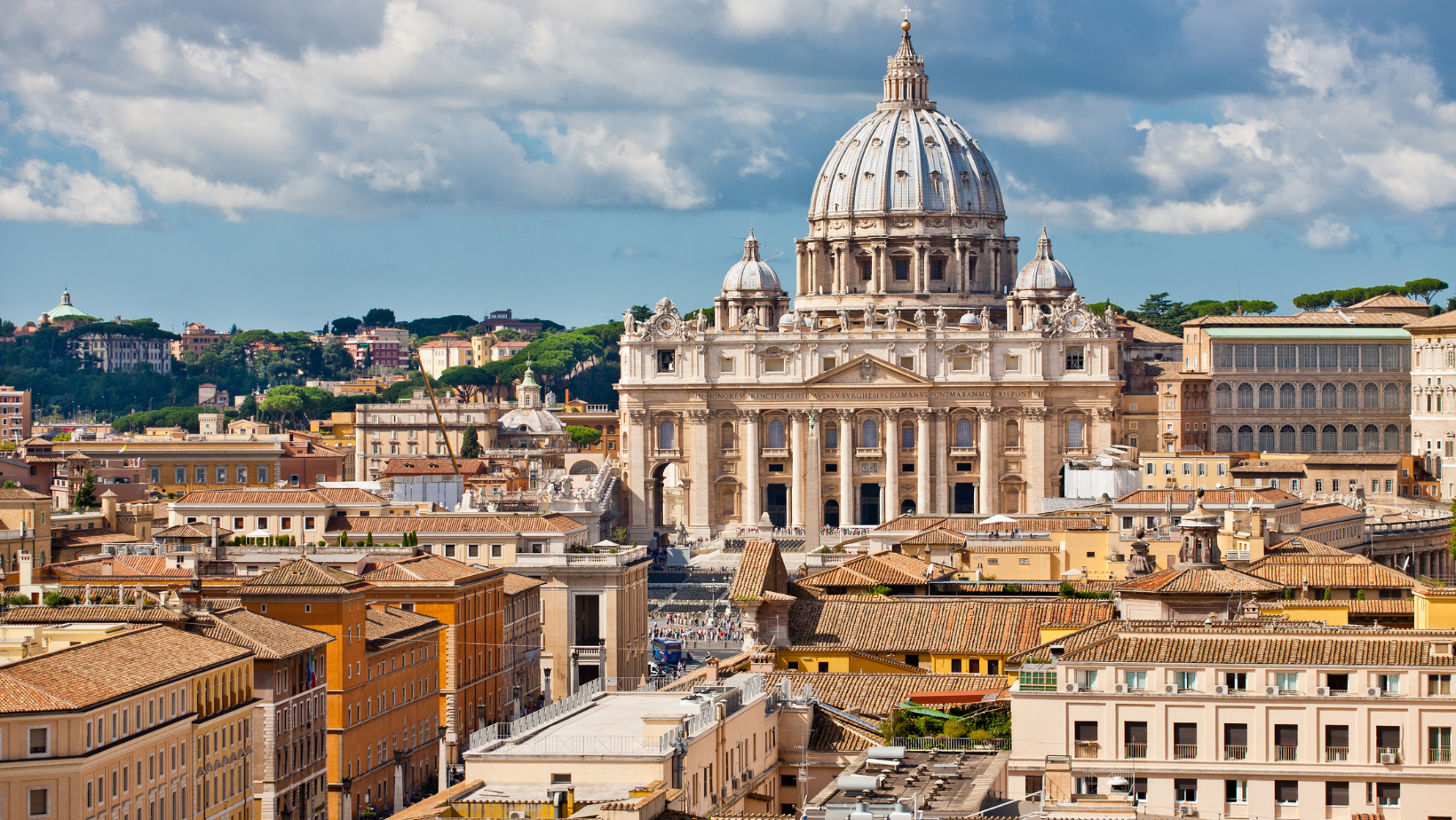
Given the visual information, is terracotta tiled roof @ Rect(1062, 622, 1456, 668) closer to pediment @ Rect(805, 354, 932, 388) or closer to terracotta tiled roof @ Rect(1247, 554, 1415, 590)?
terracotta tiled roof @ Rect(1247, 554, 1415, 590)

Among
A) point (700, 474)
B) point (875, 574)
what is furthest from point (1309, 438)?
point (875, 574)

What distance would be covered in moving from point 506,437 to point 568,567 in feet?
319

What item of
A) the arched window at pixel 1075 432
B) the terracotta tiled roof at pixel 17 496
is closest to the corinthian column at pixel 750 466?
the arched window at pixel 1075 432

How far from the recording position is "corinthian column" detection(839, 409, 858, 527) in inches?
5394

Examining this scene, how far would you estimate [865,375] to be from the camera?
451 feet

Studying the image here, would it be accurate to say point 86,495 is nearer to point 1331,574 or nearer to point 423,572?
point 423,572

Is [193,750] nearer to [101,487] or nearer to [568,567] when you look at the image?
[568,567]

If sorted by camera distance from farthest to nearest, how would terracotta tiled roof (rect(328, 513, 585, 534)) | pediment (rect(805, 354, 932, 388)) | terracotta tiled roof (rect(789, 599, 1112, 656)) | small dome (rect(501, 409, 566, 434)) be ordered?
small dome (rect(501, 409, 566, 434))
pediment (rect(805, 354, 932, 388))
terracotta tiled roof (rect(328, 513, 585, 534))
terracotta tiled roof (rect(789, 599, 1112, 656))

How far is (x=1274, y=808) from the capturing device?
30984 millimetres

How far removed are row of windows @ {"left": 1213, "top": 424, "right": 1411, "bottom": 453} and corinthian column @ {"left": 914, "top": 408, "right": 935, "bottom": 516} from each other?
13176 millimetres

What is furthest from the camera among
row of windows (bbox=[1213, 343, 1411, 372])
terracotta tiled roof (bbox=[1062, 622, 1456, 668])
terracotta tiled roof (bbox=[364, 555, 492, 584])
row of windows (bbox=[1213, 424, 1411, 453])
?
row of windows (bbox=[1213, 424, 1411, 453])

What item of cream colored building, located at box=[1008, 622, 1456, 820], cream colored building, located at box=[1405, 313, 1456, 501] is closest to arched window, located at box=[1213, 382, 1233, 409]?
cream colored building, located at box=[1405, 313, 1456, 501]

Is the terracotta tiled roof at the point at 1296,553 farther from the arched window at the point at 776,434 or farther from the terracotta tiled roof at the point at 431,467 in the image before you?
the arched window at the point at 776,434

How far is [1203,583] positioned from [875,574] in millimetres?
10649
